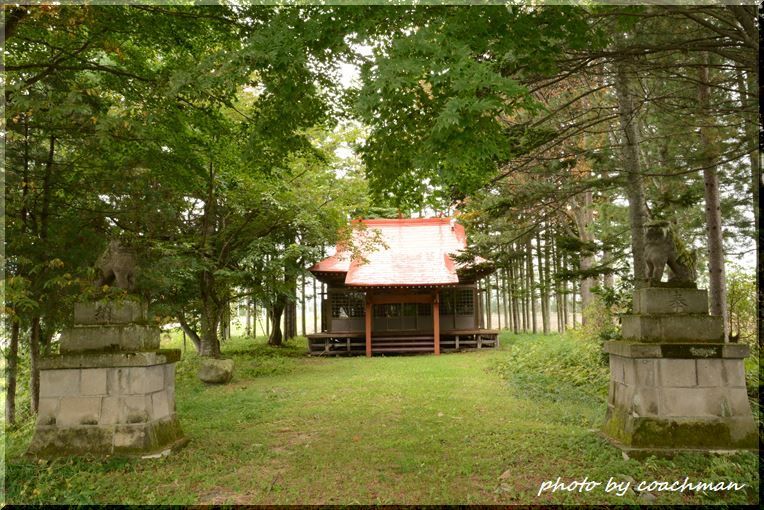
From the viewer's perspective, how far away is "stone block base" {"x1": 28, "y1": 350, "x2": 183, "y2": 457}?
632 cm

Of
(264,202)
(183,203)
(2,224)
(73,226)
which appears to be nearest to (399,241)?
(264,202)

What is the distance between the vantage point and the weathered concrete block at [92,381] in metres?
6.42

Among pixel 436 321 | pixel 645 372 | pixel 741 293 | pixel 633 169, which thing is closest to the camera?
pixel 645 372

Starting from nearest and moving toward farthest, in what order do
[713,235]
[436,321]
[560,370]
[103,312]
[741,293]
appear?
1. [103,312]
2. [713,235]
3. [560,370]
4. [741,293]
5. [436,321]

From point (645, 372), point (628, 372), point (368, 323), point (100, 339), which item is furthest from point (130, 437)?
point (368, 323)

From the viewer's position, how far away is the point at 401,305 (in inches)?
862

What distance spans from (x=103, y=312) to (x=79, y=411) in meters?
1.30

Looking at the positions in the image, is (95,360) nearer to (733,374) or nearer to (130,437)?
(130,437)

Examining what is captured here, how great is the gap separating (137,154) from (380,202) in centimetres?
470

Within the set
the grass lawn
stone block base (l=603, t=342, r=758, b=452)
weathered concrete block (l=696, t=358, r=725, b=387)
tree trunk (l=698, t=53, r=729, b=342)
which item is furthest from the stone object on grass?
tree trunk (l=698, t=53, r=729, b=342)

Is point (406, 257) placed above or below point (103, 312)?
above

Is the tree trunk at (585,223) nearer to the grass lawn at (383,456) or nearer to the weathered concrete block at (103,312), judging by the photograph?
the grass lawn at (383,456)

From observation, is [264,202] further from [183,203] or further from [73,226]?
[73,226]

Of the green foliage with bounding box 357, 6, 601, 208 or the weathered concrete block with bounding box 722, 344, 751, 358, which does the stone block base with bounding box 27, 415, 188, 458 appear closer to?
the green foliage with bounding box 357, 6, 601, 208
